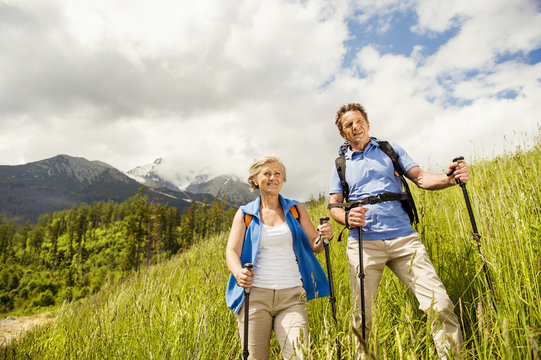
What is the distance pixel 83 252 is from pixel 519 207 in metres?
83.4

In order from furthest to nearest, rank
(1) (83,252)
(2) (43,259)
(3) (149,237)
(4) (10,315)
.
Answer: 1. (2) (43,259)
2. (1) (83,252)
3. (3) (149,237)
4. (4) (10,315)

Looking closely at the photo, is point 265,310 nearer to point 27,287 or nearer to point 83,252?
point 27,287

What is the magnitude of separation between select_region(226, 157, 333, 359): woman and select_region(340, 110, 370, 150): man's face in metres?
0.83

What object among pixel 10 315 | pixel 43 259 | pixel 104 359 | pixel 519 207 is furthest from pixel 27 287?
pixel 519 207

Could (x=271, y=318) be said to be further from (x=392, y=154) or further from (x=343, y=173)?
(x=392, y=154)

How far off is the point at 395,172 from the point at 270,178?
1.28 metres

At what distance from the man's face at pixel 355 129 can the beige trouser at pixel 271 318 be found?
1645 millimetres

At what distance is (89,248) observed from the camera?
72.1 metres

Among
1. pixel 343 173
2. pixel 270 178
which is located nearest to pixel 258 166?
pixel 270 178

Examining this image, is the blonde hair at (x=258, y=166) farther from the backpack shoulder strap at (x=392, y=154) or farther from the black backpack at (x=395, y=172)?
the backpack shoulder strap at (x=392, y=154)

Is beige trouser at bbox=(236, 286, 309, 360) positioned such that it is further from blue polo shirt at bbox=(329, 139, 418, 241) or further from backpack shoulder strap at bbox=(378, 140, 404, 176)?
backpack shoulder strap at bbox=(378, 140, 404, 176)

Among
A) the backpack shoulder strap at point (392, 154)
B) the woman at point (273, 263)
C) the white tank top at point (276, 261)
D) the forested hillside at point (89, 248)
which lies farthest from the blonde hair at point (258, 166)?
the forested hillside at point (89, 248)

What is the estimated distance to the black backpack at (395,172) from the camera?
8.82 feet

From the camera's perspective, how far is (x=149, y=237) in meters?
52.8
